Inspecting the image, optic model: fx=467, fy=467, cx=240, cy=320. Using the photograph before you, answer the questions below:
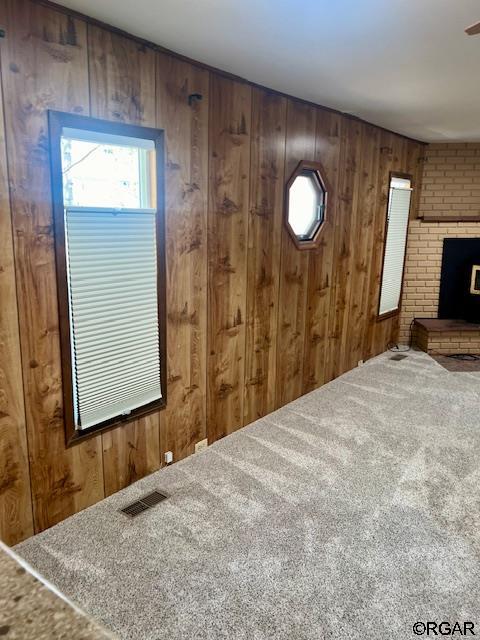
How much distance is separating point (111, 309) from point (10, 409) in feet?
2.25

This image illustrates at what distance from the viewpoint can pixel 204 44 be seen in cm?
241

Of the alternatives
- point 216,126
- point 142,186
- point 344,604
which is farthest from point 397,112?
point 344,604

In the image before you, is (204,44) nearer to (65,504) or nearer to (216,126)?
(216,126)

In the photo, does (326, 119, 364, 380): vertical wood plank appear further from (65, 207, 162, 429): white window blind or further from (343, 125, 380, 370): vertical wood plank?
(65, 207, 162, 429): white window blind

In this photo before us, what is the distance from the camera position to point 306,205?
4.05 meters

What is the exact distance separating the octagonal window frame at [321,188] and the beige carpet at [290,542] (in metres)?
1.53

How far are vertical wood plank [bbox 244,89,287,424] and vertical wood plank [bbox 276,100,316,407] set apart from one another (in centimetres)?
9

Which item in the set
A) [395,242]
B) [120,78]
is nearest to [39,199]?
[120,78]

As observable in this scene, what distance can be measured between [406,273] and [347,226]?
5.82 feet

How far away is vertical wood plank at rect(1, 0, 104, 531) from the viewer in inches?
76.9

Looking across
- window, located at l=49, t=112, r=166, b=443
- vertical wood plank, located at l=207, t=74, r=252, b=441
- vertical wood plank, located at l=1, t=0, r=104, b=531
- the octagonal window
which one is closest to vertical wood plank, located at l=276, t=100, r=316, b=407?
the octagonal window

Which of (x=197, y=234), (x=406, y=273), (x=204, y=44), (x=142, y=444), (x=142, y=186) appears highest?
(x=204, y=44)

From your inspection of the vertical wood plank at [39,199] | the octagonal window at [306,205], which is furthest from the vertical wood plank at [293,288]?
the vertical wood plank at [39,199]

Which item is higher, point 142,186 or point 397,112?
point 397,112
